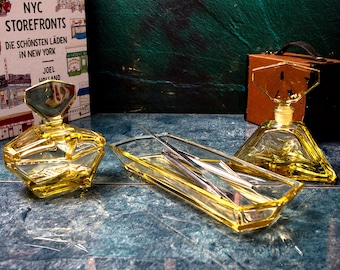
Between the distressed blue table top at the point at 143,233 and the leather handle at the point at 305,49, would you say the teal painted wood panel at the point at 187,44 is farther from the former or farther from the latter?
the distressed blue table top at the point at 143,233

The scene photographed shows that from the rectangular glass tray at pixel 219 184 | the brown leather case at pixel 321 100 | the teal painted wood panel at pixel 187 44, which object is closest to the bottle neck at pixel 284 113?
the rectangular glass tray at pixel 219 184

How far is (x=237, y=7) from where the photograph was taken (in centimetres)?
129

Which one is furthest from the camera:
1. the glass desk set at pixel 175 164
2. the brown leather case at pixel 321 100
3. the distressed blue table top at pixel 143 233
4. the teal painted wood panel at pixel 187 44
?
the teal painted wood panel at pixel 187 44

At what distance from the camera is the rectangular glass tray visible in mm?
649

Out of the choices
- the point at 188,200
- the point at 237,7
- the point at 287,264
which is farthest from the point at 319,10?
the point at 287,264

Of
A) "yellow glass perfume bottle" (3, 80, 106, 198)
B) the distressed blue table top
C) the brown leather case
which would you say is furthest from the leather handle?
"yellow glass perfume bottle" (3, 80, 106, 198)

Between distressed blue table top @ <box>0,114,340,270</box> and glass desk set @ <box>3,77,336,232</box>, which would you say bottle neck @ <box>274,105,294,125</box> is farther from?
distressed blue table top @ <box>0,114,340,270</box>

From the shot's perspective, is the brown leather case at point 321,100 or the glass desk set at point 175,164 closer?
the glass desk set at point 175,164

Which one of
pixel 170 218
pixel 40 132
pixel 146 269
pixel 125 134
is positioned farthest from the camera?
pixel 125 134

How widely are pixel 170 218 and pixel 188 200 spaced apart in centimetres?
5

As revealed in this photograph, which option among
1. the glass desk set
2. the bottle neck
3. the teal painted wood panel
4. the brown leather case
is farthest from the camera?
the teal painted wood panel

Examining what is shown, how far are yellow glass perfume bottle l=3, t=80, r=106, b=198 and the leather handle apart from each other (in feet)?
1.86

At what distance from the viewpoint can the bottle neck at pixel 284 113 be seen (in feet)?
2.77

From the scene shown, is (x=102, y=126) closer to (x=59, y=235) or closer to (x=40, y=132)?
(x=40, y=132)
